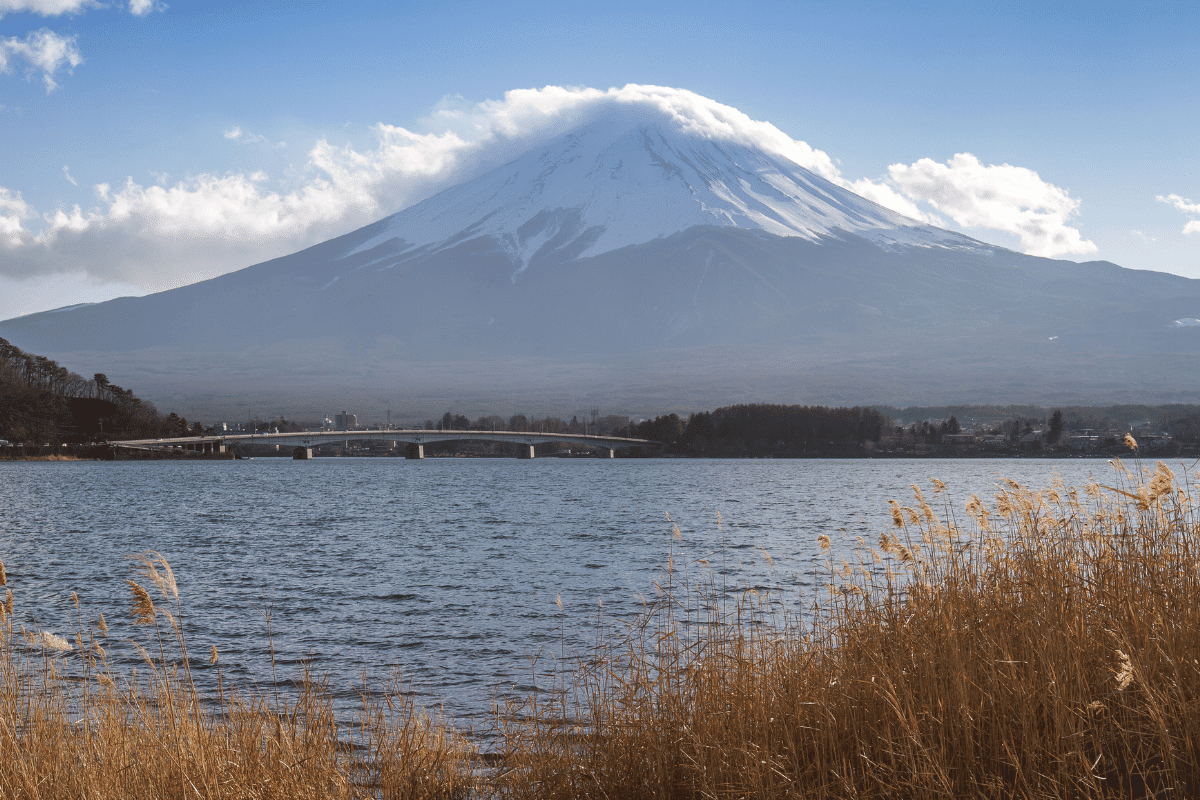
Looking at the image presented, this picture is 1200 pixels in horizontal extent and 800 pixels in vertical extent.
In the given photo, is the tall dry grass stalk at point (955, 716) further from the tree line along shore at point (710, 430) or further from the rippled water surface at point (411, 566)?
the tree line along shore at point (710, 430)

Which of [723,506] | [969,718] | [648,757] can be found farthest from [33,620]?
[723,506]

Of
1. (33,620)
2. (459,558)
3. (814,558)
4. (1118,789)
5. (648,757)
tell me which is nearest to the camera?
(1118,789)

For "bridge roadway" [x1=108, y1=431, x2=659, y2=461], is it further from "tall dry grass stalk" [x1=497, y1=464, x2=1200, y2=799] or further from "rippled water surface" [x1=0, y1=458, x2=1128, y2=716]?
"tall dry grass stalk" [x1=497, y1=464, x2=1200, y2=799]

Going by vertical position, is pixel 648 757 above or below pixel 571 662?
above

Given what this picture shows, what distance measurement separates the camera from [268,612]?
21.9 m

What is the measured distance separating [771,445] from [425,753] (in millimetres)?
186610

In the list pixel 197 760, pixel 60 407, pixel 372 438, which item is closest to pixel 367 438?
pixel 372 438

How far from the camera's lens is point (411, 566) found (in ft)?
103

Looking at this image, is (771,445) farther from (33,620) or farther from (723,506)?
(33,620)

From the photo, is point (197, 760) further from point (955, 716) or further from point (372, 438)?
point (372, 438)

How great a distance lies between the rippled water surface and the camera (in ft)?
58.1

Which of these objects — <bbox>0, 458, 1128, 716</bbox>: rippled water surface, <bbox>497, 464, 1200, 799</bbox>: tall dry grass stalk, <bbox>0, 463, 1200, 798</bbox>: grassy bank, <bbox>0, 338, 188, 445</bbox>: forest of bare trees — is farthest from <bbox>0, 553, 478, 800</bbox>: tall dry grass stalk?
<bbox>0, 338, 188, 445</bbox>: forest of bare trees

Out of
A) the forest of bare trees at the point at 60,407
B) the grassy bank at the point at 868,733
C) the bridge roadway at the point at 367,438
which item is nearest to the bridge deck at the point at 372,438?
the bridge roadway at the point at 367,438

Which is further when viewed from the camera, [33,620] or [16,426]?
[16,426]
